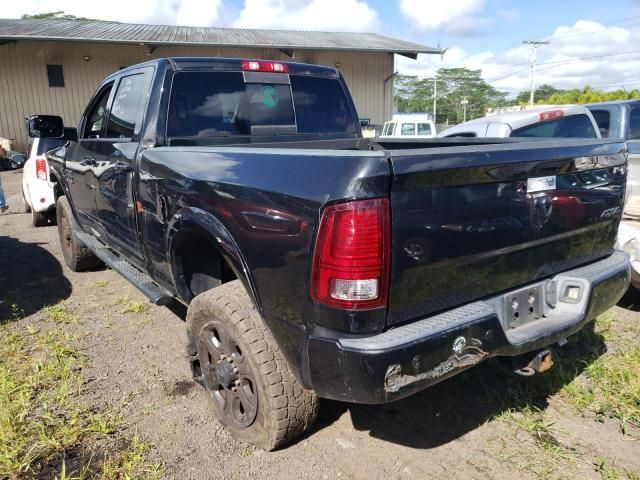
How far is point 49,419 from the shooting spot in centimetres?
276

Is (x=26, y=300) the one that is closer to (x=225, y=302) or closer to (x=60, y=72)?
(x=225, y=302)

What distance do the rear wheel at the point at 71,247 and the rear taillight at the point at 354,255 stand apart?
395 centimetres

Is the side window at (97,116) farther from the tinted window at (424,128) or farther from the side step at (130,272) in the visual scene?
the tinted window at (424,128)

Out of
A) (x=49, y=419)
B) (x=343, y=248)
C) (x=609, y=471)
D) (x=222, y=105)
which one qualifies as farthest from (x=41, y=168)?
(x=609, y=471)

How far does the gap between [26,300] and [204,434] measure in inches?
117

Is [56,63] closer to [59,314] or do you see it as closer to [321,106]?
[59,314]

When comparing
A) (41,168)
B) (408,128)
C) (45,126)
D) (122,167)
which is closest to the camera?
(122,167)

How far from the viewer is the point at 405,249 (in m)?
1.87

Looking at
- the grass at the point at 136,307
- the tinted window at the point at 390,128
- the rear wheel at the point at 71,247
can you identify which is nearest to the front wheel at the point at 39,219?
the rear wheel at the point at 71,247

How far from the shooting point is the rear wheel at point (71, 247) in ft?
16.9

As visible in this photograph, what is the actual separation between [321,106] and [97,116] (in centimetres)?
197

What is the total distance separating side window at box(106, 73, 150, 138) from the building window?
17.5 m

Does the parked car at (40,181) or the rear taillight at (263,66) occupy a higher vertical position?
the rear taillight at (263,66)

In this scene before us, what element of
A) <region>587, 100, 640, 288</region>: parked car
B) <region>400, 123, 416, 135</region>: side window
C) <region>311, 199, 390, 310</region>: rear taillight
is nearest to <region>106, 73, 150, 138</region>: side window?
<region>311, 199, 390, 310</region>: rear taillight
